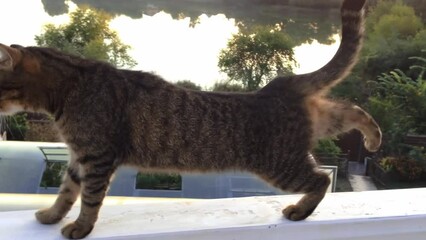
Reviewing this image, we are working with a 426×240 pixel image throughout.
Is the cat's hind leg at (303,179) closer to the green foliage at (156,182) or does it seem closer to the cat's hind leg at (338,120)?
the cat's hind leg at (338,120)

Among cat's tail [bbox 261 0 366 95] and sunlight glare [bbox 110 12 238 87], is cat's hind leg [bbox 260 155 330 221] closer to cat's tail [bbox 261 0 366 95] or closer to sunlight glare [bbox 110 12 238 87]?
cat's tail [bbox 261 0 366 95]

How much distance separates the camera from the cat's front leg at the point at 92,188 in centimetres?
92

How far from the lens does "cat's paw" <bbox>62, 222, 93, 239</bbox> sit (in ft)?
2.96

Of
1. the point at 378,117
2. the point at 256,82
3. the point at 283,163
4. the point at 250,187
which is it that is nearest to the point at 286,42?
the point at 256,82

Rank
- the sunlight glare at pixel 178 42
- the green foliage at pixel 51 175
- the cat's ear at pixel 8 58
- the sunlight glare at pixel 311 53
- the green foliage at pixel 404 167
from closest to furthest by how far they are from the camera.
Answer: the cat's ear at pixel 8 58 < the green foliage at pixel 51 175 < the green foliage at pixel 404 167 < the sunlight glare at pixel 178 42 < the sunlight glare at pixel 311 53

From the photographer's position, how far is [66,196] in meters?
1.01

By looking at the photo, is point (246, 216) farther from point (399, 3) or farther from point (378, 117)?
point (399, 3)

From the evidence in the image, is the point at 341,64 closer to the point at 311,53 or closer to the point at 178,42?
the point at 311,53

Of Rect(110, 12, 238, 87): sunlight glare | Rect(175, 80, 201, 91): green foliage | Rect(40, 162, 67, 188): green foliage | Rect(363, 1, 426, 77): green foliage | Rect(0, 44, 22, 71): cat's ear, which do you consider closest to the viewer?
Rect(0, 44, 22, 71): cat's ear

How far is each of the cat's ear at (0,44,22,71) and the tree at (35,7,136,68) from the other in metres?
5.22

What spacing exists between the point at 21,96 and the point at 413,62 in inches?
300

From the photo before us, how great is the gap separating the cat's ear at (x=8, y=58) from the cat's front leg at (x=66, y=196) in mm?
200

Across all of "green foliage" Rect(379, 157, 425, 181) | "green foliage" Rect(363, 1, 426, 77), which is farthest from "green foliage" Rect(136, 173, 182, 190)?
"green foliage" Rect(363, 1, 426, 77)

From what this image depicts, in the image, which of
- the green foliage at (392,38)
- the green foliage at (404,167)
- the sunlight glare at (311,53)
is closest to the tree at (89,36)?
the sunlight glare at (311,53)
